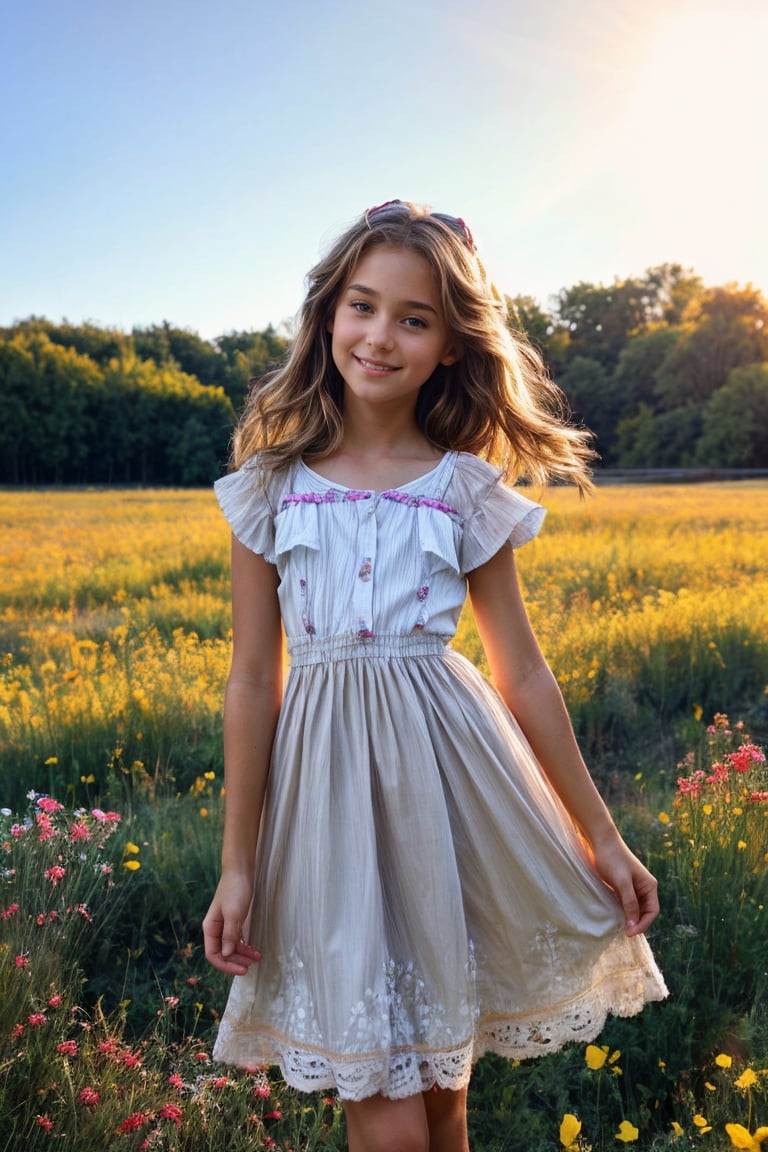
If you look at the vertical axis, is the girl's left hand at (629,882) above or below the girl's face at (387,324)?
below

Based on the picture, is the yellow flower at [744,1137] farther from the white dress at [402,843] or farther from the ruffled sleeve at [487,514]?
the ruffled sleeve at [487,514]

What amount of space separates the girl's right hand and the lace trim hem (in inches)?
5.5

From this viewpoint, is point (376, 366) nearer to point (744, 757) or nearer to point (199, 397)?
point (744, 757)

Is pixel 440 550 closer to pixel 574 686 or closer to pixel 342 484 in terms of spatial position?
pixel 342 484

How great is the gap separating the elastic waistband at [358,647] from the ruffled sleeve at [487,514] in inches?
7.3

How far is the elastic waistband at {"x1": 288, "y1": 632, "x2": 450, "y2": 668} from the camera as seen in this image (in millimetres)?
1746

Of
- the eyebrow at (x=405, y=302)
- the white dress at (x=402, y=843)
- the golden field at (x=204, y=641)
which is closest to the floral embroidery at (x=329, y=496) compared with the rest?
the white dress at (x=402, y=843)

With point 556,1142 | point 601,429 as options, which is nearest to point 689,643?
point 556,1142

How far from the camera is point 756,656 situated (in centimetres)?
527

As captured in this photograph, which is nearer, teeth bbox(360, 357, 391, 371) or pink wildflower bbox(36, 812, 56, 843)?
teeth bbox(360, 357, 391, 371)

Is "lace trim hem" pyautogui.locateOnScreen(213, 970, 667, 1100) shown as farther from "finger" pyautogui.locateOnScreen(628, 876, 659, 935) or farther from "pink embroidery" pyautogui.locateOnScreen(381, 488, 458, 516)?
"pink embroidery" pyautogui.locateOnScreen(381, 488, 458, 516)

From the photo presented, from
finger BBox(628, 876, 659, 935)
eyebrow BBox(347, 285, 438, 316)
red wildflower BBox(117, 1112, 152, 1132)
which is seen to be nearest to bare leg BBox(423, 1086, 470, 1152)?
finger BBox(628, 876, 659, 935)

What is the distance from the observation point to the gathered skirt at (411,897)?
5.19 ft

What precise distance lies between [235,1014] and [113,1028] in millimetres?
714
